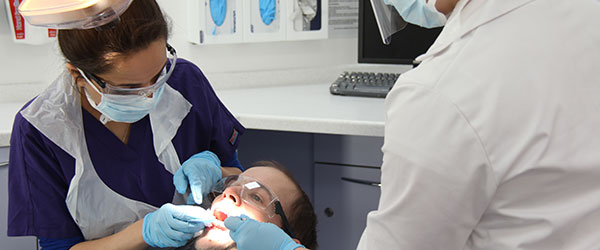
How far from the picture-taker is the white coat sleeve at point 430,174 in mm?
845

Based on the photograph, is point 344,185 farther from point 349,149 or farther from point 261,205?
point 261,205

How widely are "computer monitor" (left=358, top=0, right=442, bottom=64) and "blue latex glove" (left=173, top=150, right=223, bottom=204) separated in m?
→ 1.17

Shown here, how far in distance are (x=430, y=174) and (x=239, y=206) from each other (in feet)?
2.48

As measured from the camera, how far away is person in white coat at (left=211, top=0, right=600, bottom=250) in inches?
32.9

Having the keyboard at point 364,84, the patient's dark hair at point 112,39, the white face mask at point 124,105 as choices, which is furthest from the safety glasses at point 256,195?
the keyboard at point 364,84

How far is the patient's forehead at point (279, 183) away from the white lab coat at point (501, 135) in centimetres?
72

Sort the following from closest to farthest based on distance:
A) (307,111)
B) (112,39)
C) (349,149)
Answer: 1. (112,39)
2. (307,111)
3. (349,149)

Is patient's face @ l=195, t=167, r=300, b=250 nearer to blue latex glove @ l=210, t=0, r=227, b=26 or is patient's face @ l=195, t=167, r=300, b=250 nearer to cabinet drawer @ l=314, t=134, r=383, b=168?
cabinet drawer @ l=314, t=134, r=383, b=168

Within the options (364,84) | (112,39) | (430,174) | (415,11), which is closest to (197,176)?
(112,39)

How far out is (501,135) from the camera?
83 centimetres

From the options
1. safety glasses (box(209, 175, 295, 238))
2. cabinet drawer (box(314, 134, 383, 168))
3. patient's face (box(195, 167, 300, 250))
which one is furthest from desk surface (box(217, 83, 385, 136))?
safety glasses (box(209, 175, 295, 238))

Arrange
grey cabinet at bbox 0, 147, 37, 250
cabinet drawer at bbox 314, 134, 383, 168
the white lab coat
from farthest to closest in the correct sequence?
cabinet drawer at bbox 314, 134, 383, 168, grey cabinet at bbox 0, 147, 37, 250, the white lab coat

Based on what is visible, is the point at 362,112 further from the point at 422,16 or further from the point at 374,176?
the point at 422,16

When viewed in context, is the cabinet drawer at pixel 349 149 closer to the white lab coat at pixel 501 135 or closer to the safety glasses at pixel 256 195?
the safety glasses at pixel 256 195
